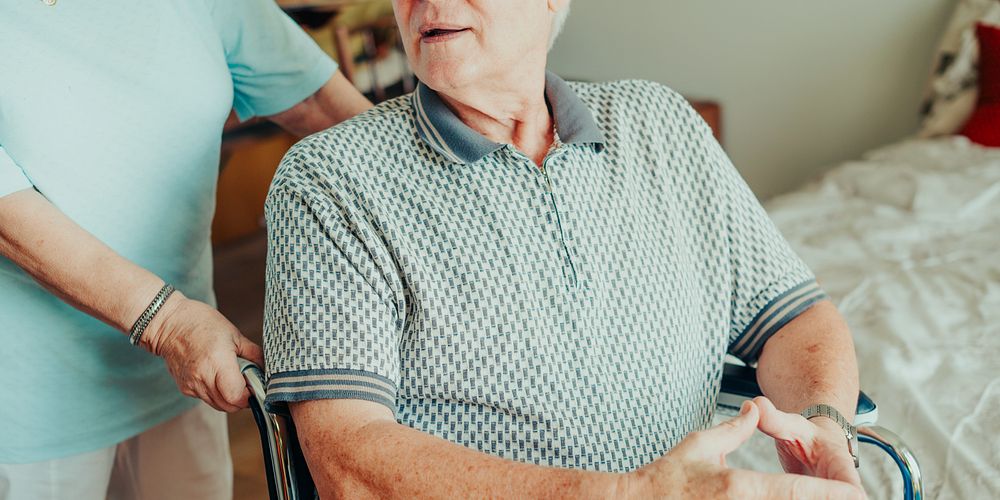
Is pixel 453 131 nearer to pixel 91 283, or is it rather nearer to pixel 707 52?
pixel 91 283

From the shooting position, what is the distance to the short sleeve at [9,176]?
1.12 meters

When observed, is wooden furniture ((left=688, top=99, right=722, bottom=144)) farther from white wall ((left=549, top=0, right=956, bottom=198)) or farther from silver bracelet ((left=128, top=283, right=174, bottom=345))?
silver bracelet ((left=128, top=283, right=174, bottom=345))

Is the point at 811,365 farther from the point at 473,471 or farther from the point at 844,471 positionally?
the point at 473,471

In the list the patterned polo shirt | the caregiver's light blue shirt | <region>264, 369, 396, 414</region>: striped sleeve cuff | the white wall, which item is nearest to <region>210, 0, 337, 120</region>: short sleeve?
the caregiver's light blue shirt

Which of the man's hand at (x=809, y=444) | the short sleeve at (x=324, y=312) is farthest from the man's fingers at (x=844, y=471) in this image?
the short sleeve at (x=324, y=312)

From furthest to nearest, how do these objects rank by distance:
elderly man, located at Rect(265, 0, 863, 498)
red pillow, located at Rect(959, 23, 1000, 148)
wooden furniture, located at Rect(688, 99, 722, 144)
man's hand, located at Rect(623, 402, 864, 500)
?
wooden furniture, located at Rect(688, 99, 722, 144)
red pillow, located at Rect(959, 23, 1000, 148)
elderly man, located at Rect(265, 0, 863, 498)
man's hand, located at Rect(623, 402, 864, 500)

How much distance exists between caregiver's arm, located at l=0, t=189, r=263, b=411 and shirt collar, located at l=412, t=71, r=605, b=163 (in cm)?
38

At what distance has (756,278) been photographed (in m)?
1.32

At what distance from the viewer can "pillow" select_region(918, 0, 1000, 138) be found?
271cm

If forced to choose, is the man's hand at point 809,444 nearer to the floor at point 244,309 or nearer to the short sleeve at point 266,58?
the short sleeve at point 266,58

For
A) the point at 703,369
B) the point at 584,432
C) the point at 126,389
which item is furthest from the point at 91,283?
the point at 703,369

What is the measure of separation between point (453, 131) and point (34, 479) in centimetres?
82

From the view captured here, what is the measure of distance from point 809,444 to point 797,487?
0.17 m

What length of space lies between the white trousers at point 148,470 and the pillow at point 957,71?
2.39 m
